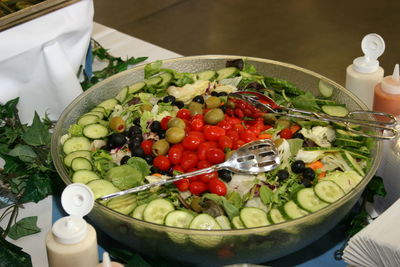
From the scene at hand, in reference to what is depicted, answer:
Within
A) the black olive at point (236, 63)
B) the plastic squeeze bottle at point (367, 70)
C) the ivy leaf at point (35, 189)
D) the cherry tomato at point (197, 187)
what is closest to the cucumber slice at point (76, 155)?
the ivy leaf at point (35, 189)

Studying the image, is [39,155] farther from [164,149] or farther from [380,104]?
[380,104]

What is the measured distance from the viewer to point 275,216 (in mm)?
987

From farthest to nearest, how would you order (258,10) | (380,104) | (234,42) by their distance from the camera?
(258,10)
(234,42)
(380,104)

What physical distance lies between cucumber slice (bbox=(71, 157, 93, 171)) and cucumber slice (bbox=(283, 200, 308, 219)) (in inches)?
14.7

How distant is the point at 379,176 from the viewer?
1.15 metres

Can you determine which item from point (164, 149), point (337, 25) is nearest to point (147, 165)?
point (164, 149)

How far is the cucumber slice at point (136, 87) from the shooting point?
1.35m

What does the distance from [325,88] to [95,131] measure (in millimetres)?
507

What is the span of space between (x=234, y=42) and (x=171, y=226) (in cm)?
230

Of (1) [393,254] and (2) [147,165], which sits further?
(2) [147,165]

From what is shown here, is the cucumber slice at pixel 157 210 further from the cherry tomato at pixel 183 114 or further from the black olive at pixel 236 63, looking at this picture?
the black olive at pixel 236 63

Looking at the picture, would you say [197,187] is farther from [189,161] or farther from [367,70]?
[367,70]

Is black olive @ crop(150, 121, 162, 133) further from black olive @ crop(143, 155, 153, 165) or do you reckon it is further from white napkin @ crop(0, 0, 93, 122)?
white napkin @ crop(0, 0, 93, 122)

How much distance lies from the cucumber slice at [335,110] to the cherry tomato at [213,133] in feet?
0.76
